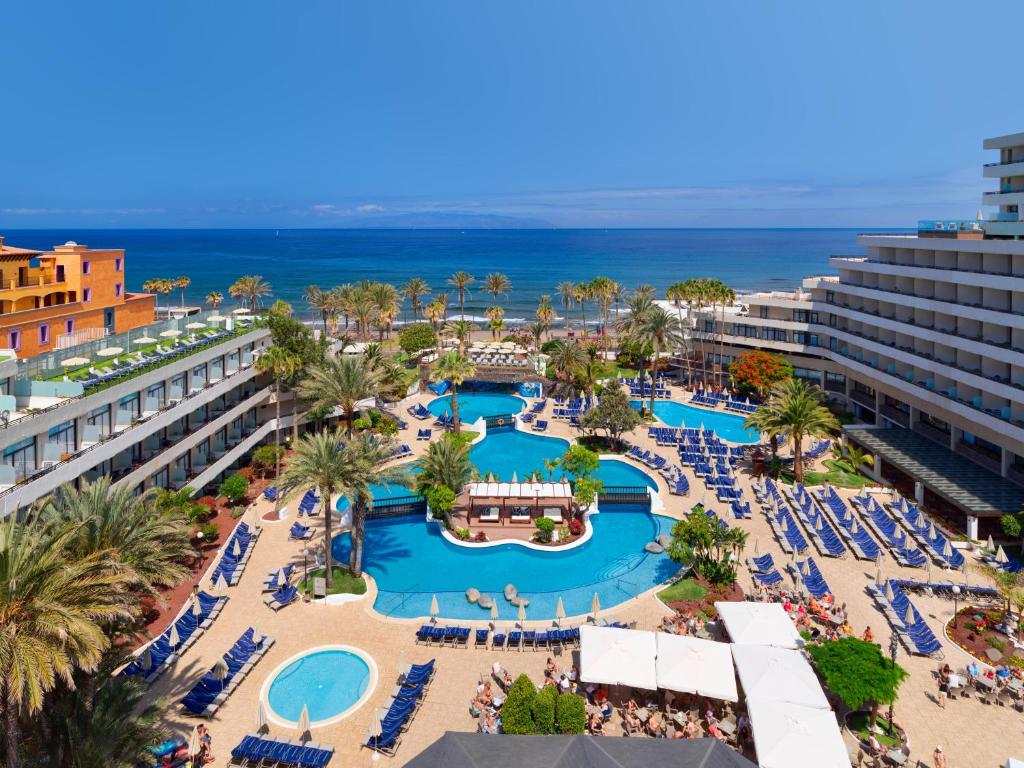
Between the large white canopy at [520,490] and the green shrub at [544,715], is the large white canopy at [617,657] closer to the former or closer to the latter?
the green shrub at [544,715]

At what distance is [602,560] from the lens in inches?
1257

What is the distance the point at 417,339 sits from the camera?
70.3m

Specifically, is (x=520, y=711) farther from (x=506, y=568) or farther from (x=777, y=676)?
(x=506, y=568)

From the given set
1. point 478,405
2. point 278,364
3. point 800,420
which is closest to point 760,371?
point 800,420

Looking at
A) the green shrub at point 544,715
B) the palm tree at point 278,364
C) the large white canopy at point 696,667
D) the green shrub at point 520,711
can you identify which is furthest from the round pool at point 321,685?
the palm tree at point 278,364

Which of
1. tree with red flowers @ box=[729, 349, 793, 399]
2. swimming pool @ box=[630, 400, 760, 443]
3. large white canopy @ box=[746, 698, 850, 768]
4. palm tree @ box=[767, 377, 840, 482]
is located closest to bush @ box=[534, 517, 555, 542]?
large white canopy @ box=[746, 698, 850, 768]

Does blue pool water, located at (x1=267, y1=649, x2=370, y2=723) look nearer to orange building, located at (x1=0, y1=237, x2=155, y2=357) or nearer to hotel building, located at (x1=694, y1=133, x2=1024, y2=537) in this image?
orange building, located at (x1=0, y1=237, x2=155, y2=357)

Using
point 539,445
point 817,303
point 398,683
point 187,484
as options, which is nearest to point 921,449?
point 817,303

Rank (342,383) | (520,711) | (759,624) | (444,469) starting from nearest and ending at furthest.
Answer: (520,711) < (759,624) < (444,469) < (342,383)

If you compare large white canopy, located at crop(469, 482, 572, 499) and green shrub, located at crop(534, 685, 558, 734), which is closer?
green shrub, located at crop(534, 685, 558, 734)

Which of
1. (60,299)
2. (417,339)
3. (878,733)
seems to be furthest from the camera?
(417,339)

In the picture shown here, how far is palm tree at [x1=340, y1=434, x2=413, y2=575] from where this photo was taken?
27438mm

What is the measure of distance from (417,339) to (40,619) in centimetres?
5785

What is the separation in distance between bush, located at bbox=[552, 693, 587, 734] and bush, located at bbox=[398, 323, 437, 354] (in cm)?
5440
